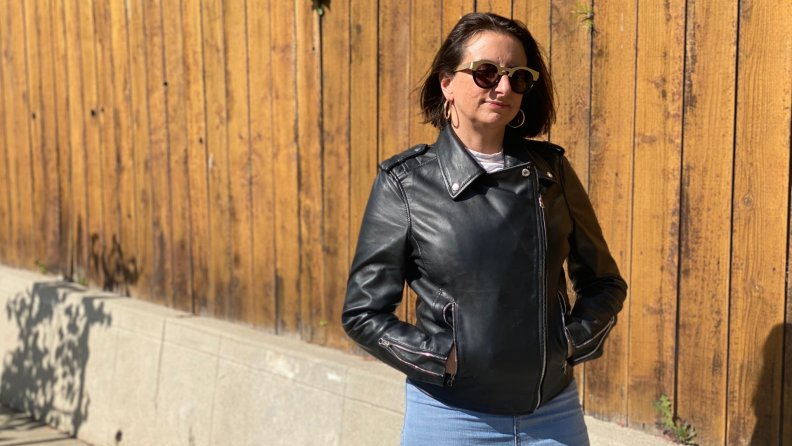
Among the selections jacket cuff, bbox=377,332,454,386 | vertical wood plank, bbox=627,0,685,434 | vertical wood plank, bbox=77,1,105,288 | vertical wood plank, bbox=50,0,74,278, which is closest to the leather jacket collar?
jacket cuff, bbox=377,332,454,386

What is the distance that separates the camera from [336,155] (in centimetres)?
412

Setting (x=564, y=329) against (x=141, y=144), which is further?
(x=141, y=144)

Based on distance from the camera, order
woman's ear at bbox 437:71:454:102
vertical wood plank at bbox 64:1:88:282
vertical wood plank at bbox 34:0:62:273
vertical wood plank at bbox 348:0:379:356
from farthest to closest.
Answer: vertical wood plank at bbox 34:0:62:273, vertical wood plank at bbox 64:1:88:282, vertical wood plank at bbox 348:0:379:356, woman's ear at bbox 437:71:454:102

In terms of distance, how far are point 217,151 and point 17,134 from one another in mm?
2582

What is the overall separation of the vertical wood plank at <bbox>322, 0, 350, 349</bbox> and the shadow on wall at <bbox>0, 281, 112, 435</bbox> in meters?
1.88

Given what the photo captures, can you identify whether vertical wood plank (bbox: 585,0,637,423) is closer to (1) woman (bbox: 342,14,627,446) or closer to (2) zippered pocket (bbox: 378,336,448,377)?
(1) woman (bbox: 342,14,627,446)

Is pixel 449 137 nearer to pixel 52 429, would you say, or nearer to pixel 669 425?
pixel 669 425

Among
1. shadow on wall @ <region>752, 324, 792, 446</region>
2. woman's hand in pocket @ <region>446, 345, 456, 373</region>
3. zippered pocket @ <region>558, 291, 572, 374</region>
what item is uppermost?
zippered pocket @ <region>558, 291, 572, 374</region>

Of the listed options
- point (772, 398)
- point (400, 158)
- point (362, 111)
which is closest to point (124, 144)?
point (362, 111)

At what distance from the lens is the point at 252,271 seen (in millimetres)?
4648

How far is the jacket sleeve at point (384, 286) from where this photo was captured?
214 cm

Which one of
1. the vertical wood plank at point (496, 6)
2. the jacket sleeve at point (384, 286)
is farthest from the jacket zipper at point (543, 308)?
the vertical wood plank at point (496, 6)

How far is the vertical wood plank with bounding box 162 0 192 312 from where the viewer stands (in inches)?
194

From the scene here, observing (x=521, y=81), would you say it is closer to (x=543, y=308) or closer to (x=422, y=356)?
(x=543, y=308)
